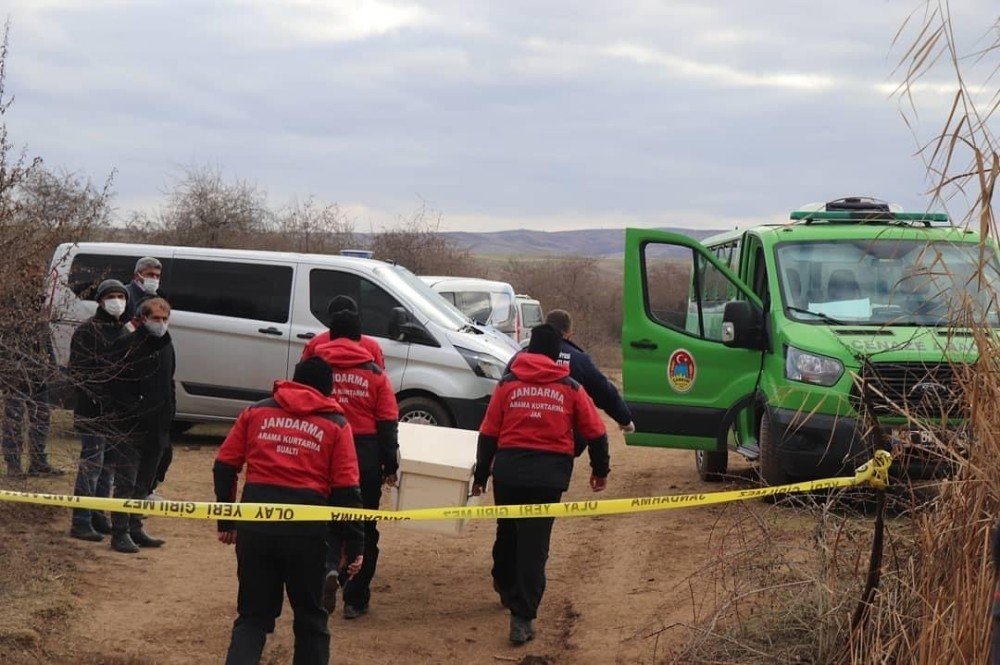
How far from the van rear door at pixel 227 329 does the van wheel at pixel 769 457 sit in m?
5.52

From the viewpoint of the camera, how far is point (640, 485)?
1259 centimetres

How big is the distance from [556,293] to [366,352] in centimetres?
3774

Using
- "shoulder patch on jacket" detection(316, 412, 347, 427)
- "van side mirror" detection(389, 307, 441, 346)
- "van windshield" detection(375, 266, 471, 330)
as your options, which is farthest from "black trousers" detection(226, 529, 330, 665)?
"van windshield" detection(375, 266, 471, 330)

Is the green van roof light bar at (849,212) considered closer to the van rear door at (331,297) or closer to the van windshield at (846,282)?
the van windshield at (846,282)

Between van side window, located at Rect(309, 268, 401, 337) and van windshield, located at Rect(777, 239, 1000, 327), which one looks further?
van side window, located at Rect(309, 268, 401, 337)

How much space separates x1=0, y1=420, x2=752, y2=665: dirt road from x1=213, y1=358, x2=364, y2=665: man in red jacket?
1178 millimetres

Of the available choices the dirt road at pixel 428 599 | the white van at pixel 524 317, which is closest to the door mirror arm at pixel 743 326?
the dirt road at pixel 428 599

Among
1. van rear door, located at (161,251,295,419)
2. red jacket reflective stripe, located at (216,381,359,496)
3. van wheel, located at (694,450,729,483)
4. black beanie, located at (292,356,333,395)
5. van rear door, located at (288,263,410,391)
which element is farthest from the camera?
van rear door, located at (161,251,295,419)

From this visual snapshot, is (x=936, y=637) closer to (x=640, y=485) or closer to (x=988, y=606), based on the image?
(x=988, y=606)

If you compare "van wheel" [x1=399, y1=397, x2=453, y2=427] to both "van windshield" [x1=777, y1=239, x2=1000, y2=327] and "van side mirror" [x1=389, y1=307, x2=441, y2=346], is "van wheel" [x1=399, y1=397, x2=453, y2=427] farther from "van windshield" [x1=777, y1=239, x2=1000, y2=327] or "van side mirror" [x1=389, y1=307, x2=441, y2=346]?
"van windshield" [x1=777, y1=239, x2=1000, y2=327]

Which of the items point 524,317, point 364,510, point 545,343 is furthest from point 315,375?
point 524,317

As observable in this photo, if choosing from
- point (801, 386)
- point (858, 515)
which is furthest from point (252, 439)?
point (801, 386)

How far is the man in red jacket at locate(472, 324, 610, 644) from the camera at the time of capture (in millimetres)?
7320

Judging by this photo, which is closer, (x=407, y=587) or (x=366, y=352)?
(x=366, y=352)
